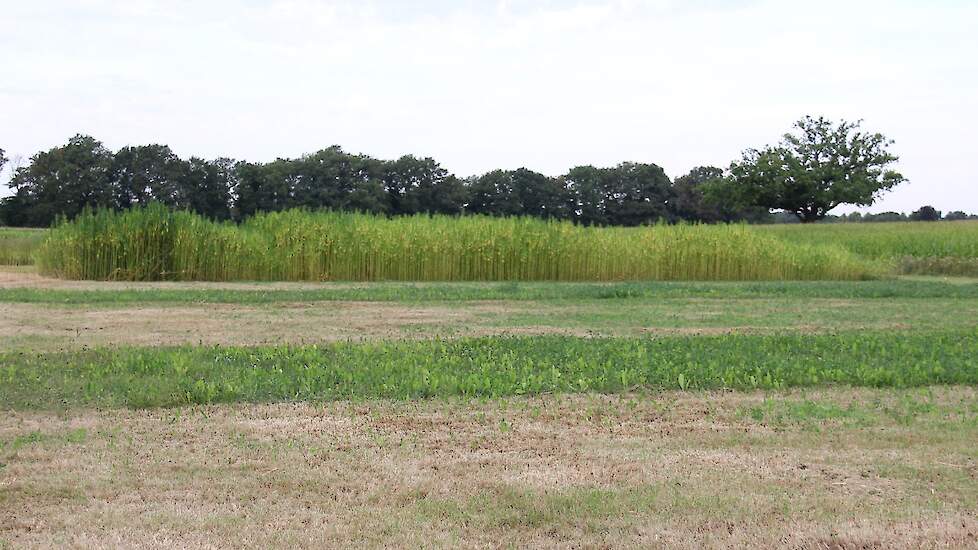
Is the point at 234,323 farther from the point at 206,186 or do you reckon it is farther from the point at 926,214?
the point at 926,214

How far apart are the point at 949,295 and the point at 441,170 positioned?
3695cm

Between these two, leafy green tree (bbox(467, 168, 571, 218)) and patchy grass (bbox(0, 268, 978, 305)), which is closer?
patchy grass (bbox(0, 268, 978, 305))

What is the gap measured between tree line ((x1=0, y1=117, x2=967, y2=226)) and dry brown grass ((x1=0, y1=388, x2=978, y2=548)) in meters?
36.3


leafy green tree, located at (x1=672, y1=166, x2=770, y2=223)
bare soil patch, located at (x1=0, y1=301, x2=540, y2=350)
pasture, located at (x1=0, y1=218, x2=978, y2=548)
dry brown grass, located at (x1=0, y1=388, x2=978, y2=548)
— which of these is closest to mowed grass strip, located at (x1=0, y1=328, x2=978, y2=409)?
pasture, located at (x1=0, y1=218, x2=978, y2=548)

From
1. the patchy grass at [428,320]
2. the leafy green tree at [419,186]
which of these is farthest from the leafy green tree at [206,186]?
the patchy grass at [428,320]

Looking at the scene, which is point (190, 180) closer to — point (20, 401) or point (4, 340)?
point (4, 340)

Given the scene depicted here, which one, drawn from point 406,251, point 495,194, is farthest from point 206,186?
point 406,251

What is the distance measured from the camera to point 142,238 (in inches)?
773

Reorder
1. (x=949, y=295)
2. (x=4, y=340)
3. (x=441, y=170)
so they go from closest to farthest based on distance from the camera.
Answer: (x=4, y=340), (x=949, y=295), (x=441, y=170)

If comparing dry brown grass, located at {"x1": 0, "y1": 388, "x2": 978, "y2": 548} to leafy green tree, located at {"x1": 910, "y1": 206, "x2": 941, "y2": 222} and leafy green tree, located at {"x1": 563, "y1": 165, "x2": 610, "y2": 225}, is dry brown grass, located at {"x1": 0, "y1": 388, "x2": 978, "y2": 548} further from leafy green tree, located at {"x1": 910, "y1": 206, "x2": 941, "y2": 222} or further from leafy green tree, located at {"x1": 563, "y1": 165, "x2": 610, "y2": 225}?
leafy green tree, located at {"x1": 910, "y1": 206, "x2": 941, "y2": 222}

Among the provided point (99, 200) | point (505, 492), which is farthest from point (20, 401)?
point (99, 200)

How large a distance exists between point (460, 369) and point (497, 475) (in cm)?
281

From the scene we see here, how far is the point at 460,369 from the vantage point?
24.2 ft

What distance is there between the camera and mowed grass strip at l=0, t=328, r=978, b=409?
652 centimetres
